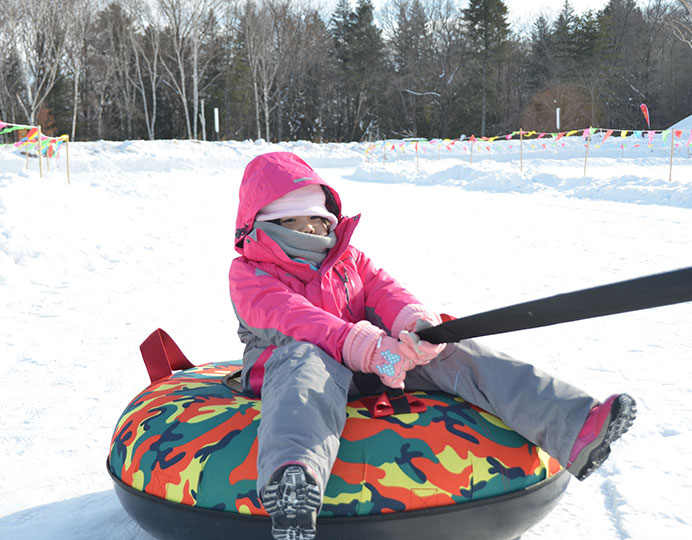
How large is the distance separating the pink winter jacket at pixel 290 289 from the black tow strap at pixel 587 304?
17.2 inches

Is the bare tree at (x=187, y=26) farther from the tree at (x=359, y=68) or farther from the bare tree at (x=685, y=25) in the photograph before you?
the bare tree at (x=685, y=25)

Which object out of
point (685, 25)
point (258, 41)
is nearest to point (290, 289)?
point (685, 25)

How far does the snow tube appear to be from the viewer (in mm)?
1670

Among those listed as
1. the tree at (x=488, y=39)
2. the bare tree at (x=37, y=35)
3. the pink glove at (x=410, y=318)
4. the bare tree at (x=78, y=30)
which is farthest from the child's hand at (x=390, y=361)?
the tree at (x=488, y=39)

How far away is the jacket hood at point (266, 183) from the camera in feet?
7.87

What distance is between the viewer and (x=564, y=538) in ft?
6.66

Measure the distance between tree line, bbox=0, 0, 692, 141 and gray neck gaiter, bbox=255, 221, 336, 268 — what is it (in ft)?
102

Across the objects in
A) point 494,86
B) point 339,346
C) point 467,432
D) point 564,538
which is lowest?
point 564,538

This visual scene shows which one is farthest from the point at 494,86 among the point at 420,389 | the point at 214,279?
the point at 420,389

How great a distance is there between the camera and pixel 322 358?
6.23 ft

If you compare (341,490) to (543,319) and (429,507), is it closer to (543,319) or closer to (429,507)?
(429,507)

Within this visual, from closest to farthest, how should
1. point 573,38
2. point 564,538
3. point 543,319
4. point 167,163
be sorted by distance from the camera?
point 543,319 < point 564,538 < point 167,163 < point 573,38

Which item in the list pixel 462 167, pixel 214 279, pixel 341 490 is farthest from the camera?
pixel 462 167

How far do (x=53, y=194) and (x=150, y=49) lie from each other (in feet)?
98.6
